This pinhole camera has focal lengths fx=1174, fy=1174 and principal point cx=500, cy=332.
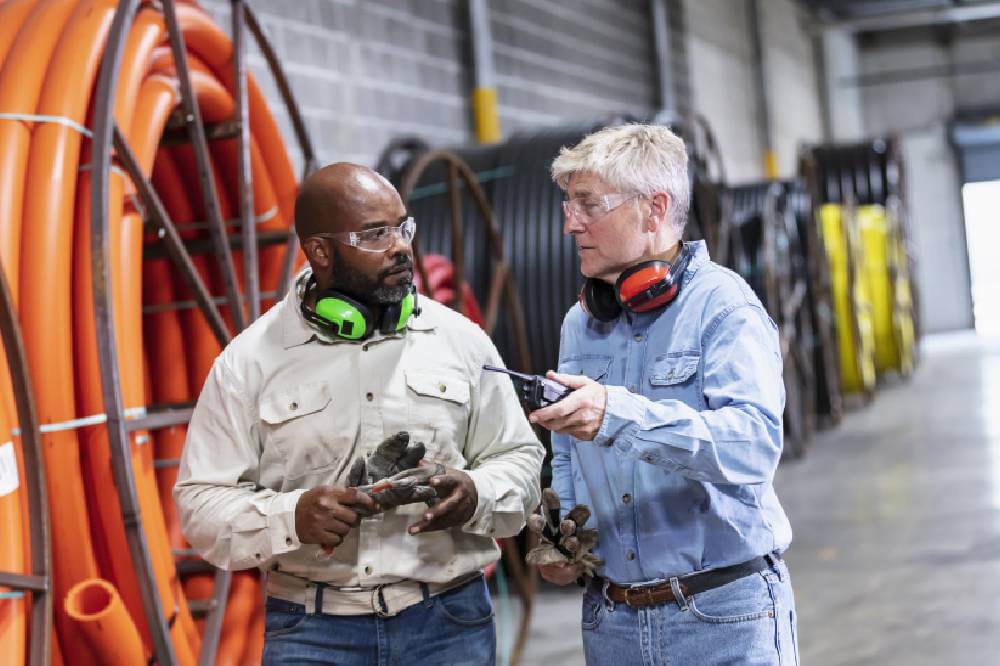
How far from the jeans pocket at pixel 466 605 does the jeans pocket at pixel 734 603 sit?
0.46 meters

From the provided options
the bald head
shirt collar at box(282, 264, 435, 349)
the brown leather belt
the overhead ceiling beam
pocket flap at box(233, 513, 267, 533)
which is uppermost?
the overhead ceiling beam

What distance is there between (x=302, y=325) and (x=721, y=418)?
2.96ft

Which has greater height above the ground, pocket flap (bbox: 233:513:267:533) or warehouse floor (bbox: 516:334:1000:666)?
pocket flap (bbox: 233:513:267:533)

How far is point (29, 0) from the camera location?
4047 millimetres

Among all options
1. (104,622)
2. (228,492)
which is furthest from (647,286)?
(104,622)

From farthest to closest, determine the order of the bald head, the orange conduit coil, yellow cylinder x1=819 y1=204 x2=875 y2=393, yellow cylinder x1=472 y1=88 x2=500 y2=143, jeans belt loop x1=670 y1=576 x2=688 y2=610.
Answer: yellow cylinder x1=819 y1=204 x2=875 y2=393 → yellow cylinder x1=472 y1=88 x2=500 y2=143 → the orange conduit coil → the bald head → jeans belt loop x1=670 y1=576 x2=688 y2=610

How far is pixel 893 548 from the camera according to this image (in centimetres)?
693

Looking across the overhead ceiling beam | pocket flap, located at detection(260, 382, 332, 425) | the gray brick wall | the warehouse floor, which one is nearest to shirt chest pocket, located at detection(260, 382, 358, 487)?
pocket flap, located at detection(260, 382, 332, 425)

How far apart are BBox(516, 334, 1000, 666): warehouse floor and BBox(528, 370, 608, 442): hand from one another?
334cm

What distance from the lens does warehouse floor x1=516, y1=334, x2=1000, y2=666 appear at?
5289mm

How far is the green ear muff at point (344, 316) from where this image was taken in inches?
94.2

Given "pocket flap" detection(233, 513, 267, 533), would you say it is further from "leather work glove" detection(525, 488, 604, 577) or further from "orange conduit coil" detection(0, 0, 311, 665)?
"orange conduit coil" detection(0, 0, 311, 665)

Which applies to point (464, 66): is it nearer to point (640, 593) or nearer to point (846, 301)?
point (846, 301)

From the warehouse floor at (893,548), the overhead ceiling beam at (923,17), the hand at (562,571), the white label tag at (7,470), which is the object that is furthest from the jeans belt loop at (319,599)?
the overhead ceiling beam at (923,17)
